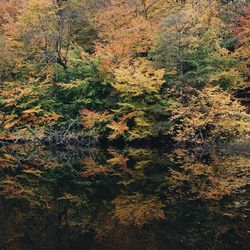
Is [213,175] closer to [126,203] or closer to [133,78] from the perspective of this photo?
[126,203]

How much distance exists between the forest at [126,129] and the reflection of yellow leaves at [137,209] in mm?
66

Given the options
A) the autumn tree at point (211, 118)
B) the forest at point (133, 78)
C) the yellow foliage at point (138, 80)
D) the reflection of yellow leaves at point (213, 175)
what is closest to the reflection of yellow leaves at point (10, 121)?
the forest at point (133, 78)

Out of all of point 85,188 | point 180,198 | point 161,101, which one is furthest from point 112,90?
point 180,198

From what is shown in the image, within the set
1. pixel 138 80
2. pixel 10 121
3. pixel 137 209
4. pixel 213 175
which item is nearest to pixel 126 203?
pixel 137 209

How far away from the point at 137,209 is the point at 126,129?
14.0 meters

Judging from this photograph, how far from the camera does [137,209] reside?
41.7 ft

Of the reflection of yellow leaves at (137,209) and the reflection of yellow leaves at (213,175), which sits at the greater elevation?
the reflection of yellow leaves at (137,209)

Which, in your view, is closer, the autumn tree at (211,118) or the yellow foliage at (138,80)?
the autumn tree at (211,118)

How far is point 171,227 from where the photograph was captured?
1076 cm

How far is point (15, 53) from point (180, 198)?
25276 mm

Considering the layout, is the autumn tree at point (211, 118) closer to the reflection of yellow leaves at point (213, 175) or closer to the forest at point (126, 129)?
the forest at point (126, 129)

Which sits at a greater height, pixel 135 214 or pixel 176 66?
pixel 176 66

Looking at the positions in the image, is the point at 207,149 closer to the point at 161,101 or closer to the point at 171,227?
the point at 161,101

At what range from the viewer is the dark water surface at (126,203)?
32.8ft
